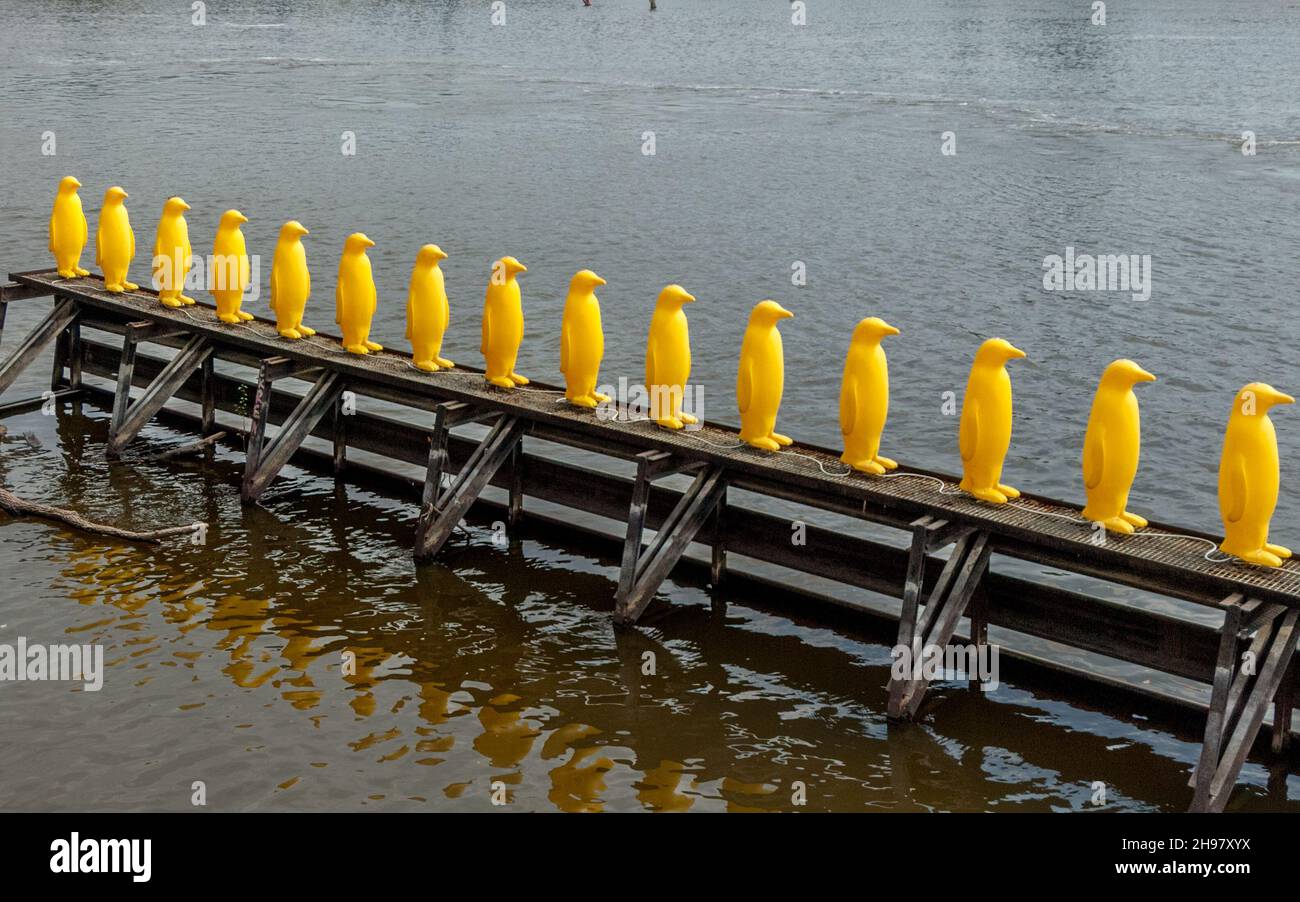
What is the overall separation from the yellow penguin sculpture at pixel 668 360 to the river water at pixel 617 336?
68.7 inches

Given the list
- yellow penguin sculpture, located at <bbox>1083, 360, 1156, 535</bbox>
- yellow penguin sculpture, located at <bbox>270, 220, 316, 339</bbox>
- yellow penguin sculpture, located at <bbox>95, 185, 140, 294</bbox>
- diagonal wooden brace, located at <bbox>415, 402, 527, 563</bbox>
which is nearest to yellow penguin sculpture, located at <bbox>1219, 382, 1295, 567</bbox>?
yellow penguin sculpture, located at <bbox>1083, 360, 1156, 535</bbox>

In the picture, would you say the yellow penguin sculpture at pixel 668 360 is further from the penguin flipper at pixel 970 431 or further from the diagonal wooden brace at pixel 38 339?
the diagonal wooden brace at pixel 38 339

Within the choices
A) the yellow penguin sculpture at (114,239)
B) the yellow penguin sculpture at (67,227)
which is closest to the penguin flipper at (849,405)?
the yellow penguin sculpture at (114,239)

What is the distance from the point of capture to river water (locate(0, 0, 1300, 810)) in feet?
38.0

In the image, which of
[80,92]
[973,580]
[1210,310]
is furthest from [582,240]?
[80,92]

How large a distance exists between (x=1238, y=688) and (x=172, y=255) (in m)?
12.4

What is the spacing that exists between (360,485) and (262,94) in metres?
31.9

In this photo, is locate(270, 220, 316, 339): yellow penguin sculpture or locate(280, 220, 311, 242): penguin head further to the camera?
locate(270, 220, 316, 339): yellow penguin sculpture

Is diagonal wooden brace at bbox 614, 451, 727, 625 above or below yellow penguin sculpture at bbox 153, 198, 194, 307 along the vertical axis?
below

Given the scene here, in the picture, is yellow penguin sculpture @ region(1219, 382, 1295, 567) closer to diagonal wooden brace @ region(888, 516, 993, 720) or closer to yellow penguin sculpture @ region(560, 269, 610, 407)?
diagonal wooden brace @ region(888, 516, 993, 720)

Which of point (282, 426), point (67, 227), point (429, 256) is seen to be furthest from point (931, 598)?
point (67, 227)

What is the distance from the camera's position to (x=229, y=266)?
55.7ft

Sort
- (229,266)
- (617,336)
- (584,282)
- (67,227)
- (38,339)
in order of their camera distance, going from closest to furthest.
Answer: (584,282) → (229,266) → (38,339) → (67,227) → (617,336)

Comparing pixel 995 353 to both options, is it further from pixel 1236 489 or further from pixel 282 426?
pixel 282 426
